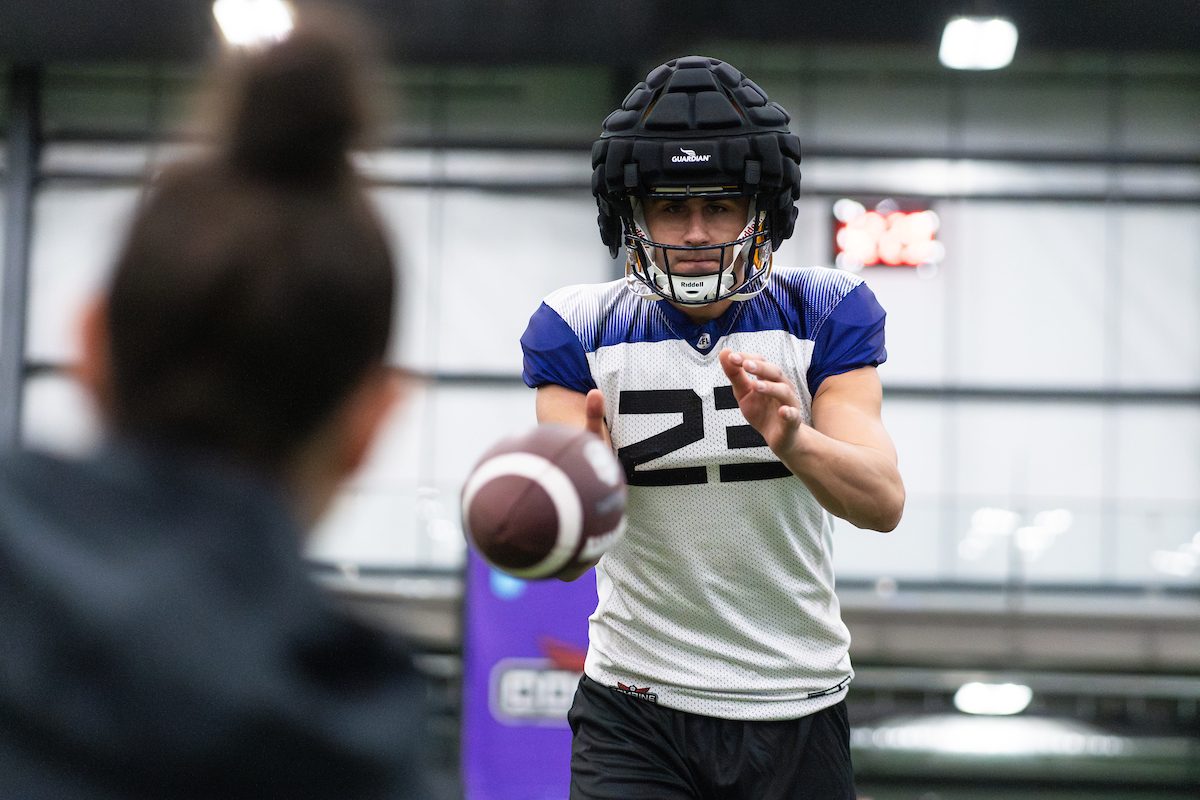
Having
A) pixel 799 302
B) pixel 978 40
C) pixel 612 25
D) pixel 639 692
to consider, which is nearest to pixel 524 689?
pixel 639 692

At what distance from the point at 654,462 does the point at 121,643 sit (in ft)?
6.66

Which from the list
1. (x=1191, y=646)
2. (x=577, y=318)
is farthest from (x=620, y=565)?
(x=1191, y=646)

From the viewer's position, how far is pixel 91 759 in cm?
104

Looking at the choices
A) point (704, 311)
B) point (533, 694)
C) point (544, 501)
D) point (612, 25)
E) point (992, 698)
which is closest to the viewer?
point (544, 501)

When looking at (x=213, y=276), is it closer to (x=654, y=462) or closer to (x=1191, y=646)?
(x=654, y=462)

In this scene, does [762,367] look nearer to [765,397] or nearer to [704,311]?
[765,397]

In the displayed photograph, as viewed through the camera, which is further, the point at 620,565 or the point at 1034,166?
the point at 1034,166

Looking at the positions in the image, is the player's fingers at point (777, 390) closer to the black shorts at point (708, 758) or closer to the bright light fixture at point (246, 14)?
the black shorts at point (708, 758)

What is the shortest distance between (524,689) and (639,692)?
3.34m

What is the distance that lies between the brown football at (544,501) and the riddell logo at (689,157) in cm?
101

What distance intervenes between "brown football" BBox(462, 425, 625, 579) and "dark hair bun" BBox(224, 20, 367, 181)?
3.50ft

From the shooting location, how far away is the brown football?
7.14 ft

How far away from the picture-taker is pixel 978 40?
12102 millimetres

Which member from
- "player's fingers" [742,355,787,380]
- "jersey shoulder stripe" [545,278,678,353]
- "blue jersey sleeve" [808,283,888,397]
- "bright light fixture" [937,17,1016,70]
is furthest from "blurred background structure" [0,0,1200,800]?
"player's fingers" [742,355,787,380]
